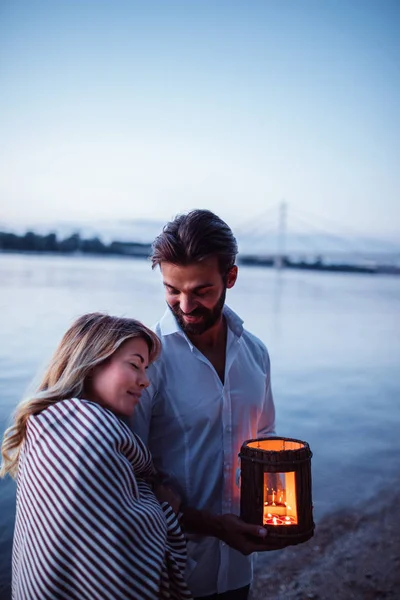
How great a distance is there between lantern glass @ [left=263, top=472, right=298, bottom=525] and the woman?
A: 0.19 m

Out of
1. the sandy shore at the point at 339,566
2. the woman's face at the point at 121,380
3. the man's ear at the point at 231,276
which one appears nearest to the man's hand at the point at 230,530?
the woman's face at the point at 121,380

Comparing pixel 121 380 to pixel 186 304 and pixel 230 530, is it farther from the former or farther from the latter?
pixel 230 530

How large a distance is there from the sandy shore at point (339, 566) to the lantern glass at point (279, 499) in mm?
1853

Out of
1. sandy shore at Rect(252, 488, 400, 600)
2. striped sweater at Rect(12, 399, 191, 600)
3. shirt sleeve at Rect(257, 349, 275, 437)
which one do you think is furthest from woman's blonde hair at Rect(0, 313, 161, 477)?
sandy shore at Rect(252, 488, 400, 600)

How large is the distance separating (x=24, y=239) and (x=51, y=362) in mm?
22624

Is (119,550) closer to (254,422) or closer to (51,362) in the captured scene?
(51,362)

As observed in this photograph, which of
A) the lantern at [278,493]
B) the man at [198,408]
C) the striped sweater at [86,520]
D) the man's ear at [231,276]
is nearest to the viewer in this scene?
the striped sweater at [86,520]

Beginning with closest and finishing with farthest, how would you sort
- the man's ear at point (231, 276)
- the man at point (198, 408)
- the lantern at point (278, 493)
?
the lantern at point (278, 493)
the man at point (198, 408)
the man's ear at point (231, 276)

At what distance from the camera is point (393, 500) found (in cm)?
425

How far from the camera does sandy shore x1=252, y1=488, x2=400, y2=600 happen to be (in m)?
2.83

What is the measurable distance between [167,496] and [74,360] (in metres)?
0.37

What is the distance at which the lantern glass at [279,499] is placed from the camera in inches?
48.1

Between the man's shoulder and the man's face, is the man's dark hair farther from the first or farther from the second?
the man's shoulder

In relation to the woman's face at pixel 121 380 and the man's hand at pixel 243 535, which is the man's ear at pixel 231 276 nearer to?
the woman's face at pixel 121 380
